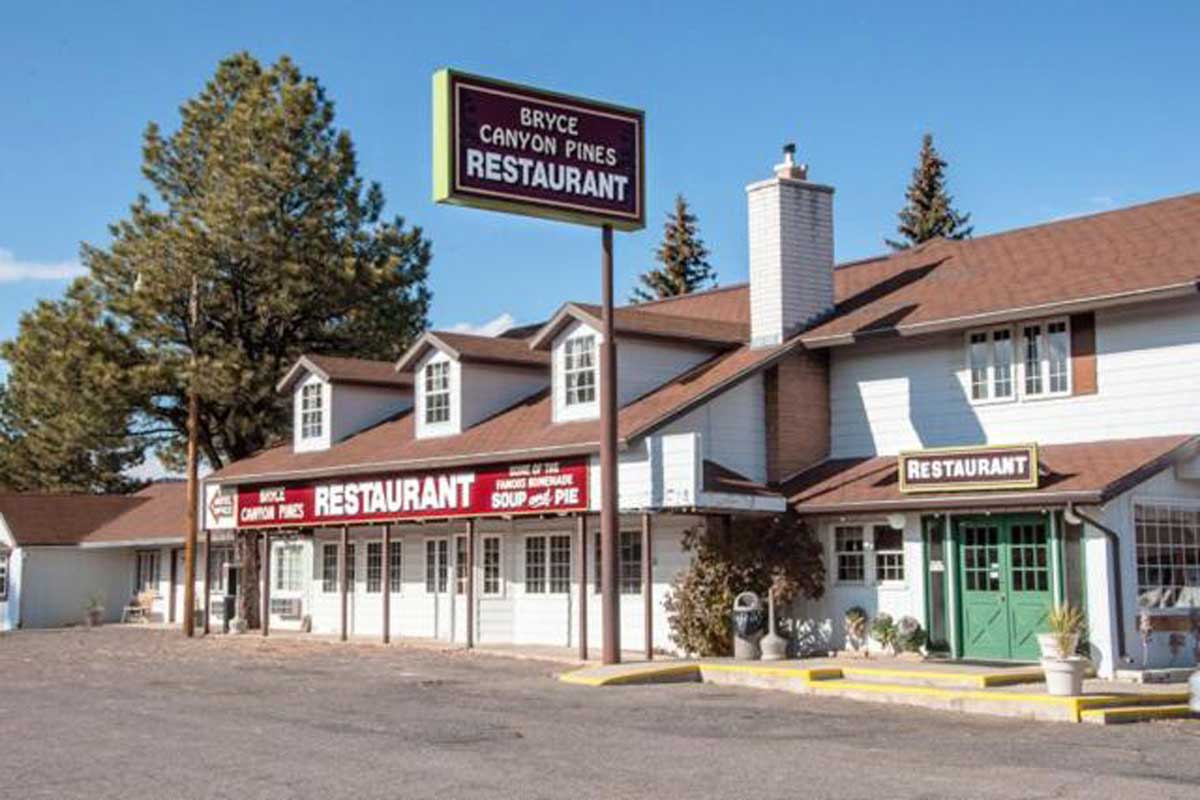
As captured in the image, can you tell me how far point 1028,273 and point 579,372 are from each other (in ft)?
26.7

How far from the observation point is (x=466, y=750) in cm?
1370

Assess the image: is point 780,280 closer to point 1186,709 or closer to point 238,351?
point 1186,709

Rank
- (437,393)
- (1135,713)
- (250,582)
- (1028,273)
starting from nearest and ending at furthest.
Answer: (1135,713)
(1028,273)
(437,393)
(250,582)

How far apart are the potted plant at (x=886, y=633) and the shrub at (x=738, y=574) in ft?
4.35

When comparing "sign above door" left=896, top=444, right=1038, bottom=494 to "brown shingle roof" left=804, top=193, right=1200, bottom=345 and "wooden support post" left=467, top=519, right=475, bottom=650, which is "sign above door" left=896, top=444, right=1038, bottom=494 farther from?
"wooden support post" left=467, top=519, right=475, bottom=650

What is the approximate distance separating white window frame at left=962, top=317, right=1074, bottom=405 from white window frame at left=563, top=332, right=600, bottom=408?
21.9 ft

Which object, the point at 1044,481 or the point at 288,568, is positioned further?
the point at 288,568

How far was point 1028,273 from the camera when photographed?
80.2 ft

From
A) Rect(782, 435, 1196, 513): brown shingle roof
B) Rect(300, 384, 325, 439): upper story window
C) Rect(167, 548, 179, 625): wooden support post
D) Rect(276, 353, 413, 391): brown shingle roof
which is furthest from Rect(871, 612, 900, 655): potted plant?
Rect(167, 548, 179, 625): wooden support post

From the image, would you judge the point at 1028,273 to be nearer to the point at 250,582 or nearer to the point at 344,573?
the point at 344,573

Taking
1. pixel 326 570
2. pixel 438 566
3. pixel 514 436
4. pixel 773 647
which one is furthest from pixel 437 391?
pixel 773 647

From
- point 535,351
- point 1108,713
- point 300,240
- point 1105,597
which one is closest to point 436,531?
point 535,351

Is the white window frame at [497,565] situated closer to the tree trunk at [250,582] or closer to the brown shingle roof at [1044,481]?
the brown shingle roof at [1044,481]

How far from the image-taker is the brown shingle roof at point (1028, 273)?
22172 mm
